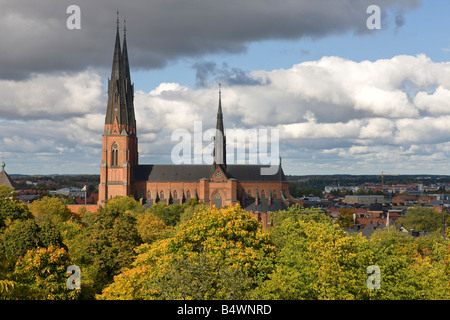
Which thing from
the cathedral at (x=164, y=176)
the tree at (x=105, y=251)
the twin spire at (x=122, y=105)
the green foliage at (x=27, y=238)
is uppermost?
the twin spire at (x=122, y=105)

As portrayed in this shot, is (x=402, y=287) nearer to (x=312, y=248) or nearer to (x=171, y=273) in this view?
(x=312, y=248)

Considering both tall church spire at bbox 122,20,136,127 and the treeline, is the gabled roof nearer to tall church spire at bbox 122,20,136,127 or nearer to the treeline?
tall church spire at bbox 122,20,136,127

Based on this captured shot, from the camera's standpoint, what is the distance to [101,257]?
44.3m

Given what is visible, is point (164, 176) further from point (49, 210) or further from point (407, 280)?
point (407, 280)

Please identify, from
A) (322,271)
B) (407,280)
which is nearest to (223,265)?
(322,271)

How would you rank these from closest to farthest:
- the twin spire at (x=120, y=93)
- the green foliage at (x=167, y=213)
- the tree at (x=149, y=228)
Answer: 1. the tree at (x=149, y=228)
2. the green foliage at (x=167, y=213)
3. the twin spire at (x=120, y=93)

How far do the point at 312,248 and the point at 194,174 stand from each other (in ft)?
320

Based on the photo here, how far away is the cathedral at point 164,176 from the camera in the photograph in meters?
122

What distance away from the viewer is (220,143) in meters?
122

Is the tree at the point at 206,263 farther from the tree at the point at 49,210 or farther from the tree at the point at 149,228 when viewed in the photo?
the tree at the point at 49,210

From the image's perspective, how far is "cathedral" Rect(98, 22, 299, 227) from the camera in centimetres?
12225

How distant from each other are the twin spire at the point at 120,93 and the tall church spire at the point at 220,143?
20.7m

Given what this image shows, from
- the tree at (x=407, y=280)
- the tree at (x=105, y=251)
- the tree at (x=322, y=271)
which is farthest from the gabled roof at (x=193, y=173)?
the tree at (x=322, y=271)

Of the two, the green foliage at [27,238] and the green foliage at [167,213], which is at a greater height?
the green foliage at [27,238]
